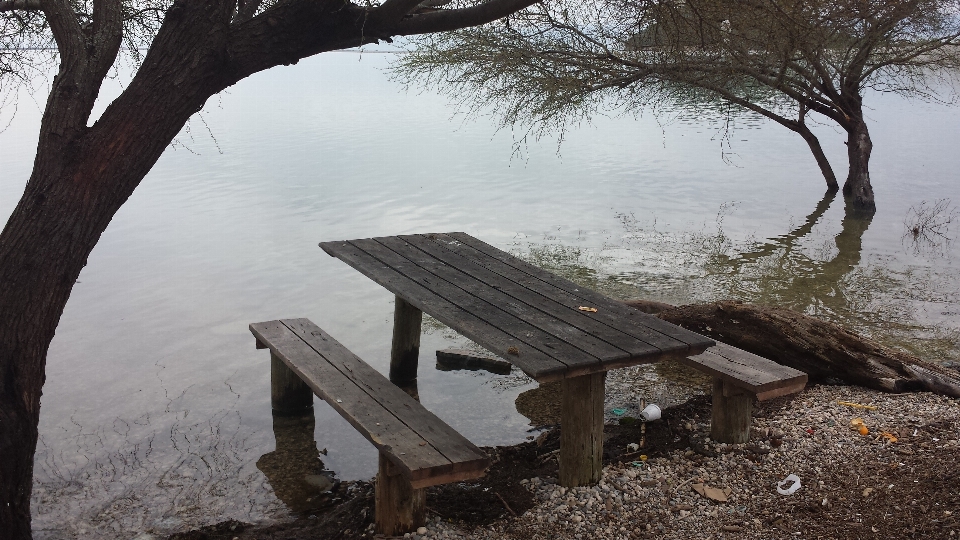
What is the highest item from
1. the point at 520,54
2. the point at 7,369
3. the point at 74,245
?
the point at 520,54

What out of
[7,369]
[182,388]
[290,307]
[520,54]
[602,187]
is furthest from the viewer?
[602,187]

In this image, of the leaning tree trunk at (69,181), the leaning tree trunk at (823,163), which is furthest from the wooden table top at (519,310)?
the leaning tree trunk at (823,163)

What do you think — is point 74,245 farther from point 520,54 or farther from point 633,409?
point 520,54

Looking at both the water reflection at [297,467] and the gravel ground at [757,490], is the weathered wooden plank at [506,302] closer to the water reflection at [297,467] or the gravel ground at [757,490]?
the gravel ground at [757,490]

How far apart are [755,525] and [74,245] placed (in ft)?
11.1

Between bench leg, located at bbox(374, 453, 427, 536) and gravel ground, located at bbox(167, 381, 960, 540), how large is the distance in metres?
0.07

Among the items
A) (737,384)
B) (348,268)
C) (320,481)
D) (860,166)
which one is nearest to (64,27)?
(320,481)

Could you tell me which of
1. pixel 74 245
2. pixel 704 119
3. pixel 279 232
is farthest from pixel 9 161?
pixel 704 119

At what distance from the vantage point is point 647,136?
2562cm

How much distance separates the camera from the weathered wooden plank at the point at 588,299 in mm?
3934

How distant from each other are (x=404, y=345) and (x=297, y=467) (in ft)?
5.46

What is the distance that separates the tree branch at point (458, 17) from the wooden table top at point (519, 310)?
1445 millimetres

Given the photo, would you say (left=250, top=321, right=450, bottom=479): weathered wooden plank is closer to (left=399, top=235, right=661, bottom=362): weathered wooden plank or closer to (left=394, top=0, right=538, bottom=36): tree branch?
(left=399, top=235, right=661, bottom=362): weathered wooden plank

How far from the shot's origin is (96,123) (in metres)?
3.96
